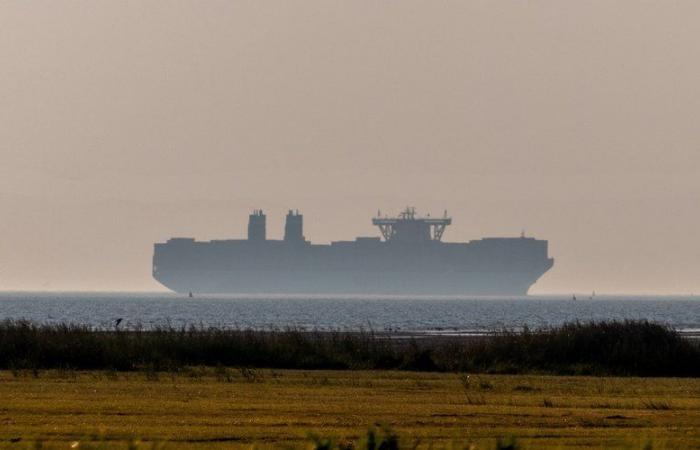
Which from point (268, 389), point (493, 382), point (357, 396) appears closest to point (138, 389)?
point (268, 389)

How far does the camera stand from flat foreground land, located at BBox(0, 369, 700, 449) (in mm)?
20484

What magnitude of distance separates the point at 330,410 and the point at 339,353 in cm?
1702

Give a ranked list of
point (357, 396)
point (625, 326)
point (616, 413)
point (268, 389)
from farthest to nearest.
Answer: point (625, 326) < point (268, 389) < point (357, 396) < point (616, 413)

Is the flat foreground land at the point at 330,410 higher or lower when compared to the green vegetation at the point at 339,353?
lower

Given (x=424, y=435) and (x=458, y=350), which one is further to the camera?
(x=458, y=350)

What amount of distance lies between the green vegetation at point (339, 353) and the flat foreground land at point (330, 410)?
4.69 metres

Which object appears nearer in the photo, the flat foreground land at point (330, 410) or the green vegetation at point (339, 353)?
the flat foreground land at point (330, 410)

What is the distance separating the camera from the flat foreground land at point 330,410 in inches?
806

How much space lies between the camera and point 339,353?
42156 millimetres

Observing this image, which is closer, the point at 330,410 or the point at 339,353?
the point at 330,410

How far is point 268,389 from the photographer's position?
3050 centimetres

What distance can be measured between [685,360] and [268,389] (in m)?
16.3

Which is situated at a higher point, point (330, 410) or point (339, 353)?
point (339, 353)

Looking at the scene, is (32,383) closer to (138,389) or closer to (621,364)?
(138,389)
